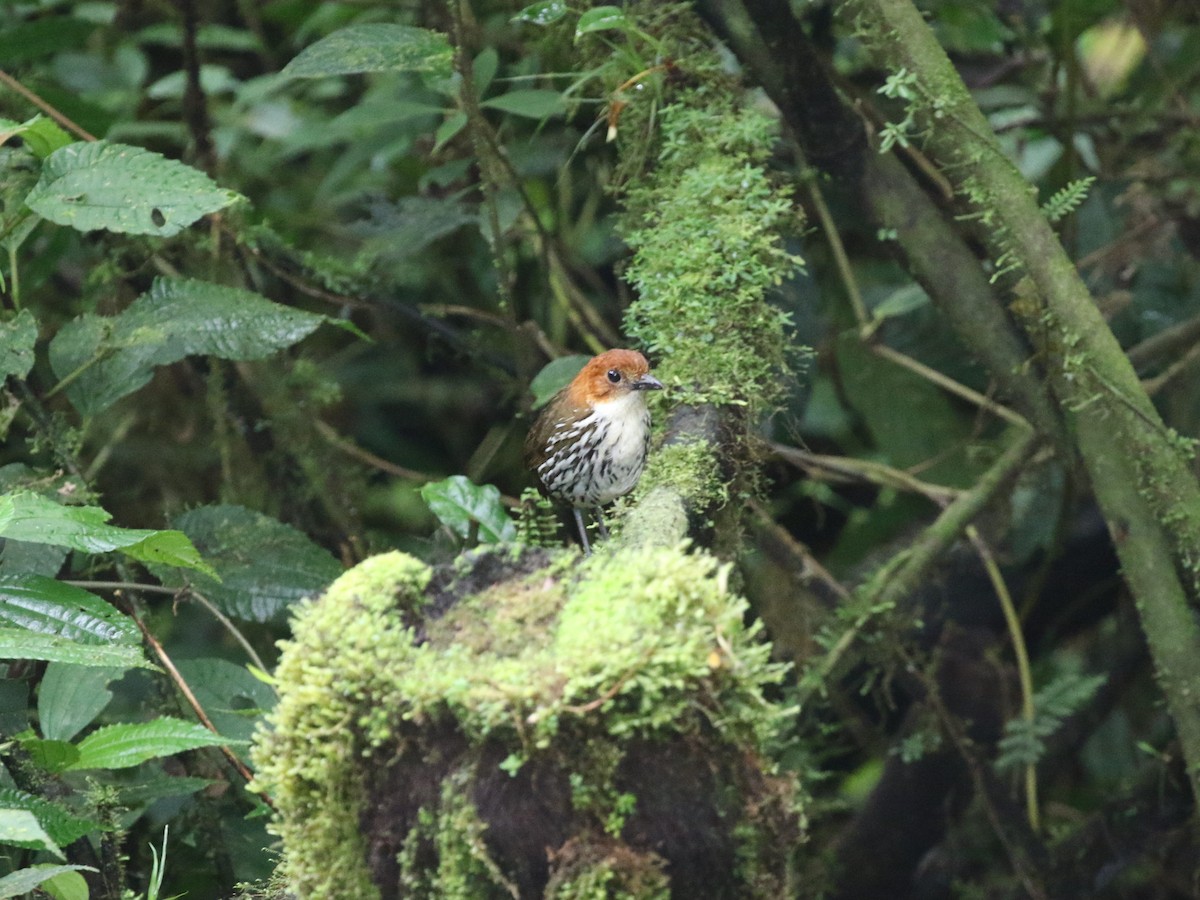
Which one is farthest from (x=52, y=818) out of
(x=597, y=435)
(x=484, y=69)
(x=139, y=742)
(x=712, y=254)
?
(x=484, y=69)

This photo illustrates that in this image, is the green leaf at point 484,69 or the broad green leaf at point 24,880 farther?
the green leaf at point 484,69

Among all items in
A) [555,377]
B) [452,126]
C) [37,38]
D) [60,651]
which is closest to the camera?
[60,651]

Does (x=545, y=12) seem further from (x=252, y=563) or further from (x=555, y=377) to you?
(x=252, y=563)

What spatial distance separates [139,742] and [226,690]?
23.0 inches

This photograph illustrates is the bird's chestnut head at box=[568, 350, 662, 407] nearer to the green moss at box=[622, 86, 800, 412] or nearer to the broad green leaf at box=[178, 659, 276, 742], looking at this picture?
the green moss at box=[622, 86, 800, 412]

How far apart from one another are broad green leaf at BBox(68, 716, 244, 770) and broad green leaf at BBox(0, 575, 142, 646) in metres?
0.15

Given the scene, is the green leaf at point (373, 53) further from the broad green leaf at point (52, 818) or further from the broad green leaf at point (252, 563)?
the broad green leaf at point (52, 818)

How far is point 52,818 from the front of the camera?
1.86 metres

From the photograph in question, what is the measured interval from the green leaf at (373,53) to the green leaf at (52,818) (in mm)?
1501

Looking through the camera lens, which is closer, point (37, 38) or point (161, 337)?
point (161, 337)

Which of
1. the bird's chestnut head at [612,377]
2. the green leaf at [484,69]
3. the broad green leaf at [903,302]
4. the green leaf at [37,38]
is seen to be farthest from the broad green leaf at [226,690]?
the broad green leaf at [903,302]

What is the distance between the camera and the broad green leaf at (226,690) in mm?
2492

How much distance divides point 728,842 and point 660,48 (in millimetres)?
2090

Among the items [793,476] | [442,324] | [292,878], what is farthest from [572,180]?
[292,878]
